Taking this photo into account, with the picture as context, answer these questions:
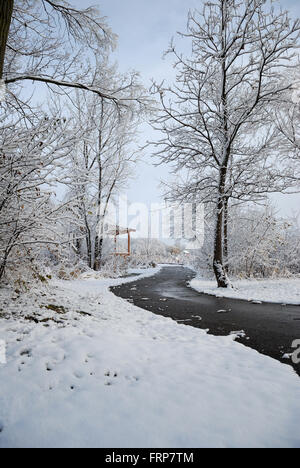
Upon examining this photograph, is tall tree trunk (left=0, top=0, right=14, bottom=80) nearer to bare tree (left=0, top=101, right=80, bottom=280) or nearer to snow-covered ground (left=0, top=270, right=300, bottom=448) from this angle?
bare tree (left=0, top=101, right=80, bottom=280)

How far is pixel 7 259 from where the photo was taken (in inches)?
163

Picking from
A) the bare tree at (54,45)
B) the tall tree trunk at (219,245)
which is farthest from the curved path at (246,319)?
the bare tree at (54,45)

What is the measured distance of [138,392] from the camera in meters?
2.04

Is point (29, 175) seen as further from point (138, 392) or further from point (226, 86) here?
point (226, 86)

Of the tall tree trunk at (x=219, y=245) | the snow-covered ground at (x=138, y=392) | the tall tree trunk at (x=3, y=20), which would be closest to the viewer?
the snow-covered ground at (x=138, y=392)

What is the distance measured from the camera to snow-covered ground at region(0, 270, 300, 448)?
1.58m

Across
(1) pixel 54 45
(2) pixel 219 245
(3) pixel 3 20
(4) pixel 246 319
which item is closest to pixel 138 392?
(4) pixel 246 319

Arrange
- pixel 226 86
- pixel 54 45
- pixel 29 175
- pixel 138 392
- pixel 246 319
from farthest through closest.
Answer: pixel 226 86
pixel 54 45
pixel 246 319
pixel 29 175
pixel 138 392

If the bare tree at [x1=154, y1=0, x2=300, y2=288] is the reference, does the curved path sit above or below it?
below

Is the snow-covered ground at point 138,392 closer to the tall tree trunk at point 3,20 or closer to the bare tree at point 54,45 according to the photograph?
the tall tree trunk at point 3,20

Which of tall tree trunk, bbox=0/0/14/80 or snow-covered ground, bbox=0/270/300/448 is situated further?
tall tree trunk, bbox=0/0/14/80

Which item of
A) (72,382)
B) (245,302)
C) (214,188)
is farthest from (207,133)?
(72,382)

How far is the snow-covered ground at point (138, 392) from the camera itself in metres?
1.58

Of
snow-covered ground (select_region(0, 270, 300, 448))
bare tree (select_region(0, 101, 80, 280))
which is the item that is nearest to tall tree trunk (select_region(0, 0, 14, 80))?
bare tree (select_region(0, 101, 80, 280))
